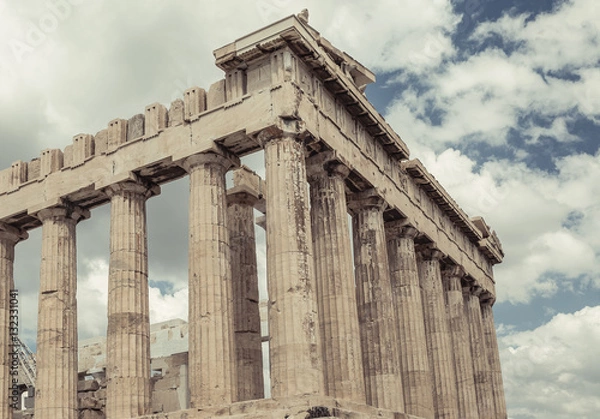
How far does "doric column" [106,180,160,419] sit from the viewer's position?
26.9 meters

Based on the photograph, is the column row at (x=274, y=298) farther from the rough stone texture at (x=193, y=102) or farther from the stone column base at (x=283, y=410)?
the rough stone texture at (x=193, y=102)

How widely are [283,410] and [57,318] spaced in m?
11.8

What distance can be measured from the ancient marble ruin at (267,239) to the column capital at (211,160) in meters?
0.05

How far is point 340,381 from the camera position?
1033 inches

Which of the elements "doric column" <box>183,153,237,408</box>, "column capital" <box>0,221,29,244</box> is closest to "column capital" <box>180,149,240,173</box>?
"doric column" <box>183,153,237,408</box>

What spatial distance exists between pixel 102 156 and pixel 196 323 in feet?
28.2

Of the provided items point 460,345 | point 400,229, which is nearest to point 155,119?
point 400,229

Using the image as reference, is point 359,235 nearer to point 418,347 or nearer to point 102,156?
point 418,347

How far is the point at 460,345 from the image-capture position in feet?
134

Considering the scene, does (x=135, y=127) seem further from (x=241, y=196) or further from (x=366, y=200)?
(x=366, y=200)

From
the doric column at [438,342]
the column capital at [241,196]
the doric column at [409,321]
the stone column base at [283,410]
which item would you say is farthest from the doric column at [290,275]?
the doric column at [438,342]

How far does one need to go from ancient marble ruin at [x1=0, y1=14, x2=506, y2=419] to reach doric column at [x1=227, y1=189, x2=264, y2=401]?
0.21 feet

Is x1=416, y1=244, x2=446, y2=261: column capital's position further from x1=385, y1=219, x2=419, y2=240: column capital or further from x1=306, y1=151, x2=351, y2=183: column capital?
x1=306, y1=151, x2=351, y2=183: column capital

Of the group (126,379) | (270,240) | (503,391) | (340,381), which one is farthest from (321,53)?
(503,391)
